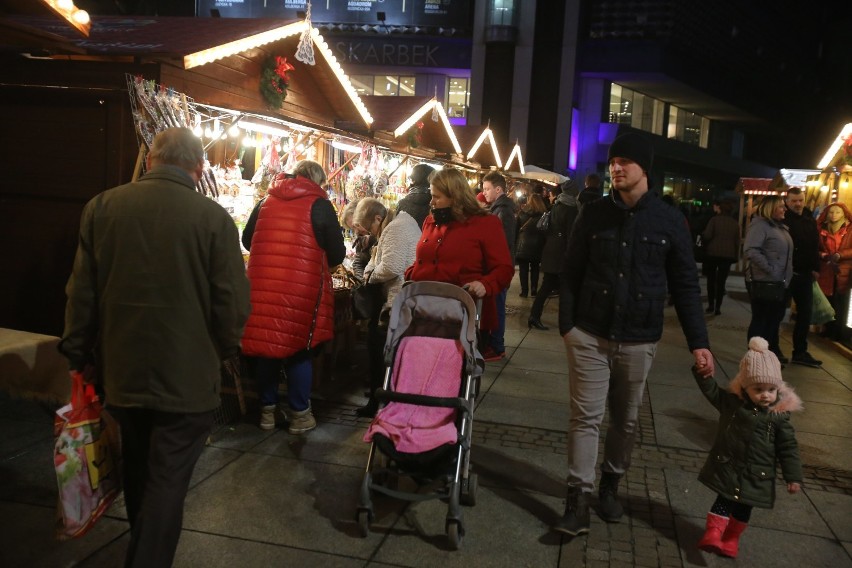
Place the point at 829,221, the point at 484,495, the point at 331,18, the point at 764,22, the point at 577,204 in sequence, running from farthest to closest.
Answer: the point at 764,22 < the point at 331,18 < the point at 577,204 < the point at 829,221 < the point at 484,495

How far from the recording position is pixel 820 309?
8.98 metres

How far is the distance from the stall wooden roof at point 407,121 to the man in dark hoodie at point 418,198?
4.04m

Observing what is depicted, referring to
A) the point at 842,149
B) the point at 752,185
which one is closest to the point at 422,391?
the point at 842,149

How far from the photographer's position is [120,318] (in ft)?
9.01

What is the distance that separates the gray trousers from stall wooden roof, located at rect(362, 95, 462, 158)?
22.5ft

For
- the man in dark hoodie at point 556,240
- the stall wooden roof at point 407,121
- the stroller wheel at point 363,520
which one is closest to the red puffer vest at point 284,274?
the stroller wheel at point 363,520

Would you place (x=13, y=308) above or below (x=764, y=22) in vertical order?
below

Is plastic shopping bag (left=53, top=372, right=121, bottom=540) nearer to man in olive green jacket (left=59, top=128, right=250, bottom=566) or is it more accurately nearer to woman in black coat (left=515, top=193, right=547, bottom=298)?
man in olive green jacket (left=59, top=128, right=250, bottom=566)

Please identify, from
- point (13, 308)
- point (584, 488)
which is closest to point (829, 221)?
point (584, 488)

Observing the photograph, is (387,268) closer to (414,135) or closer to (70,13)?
(70,13)

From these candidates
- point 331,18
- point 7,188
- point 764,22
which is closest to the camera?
point 7,188

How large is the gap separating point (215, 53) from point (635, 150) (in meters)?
4.01

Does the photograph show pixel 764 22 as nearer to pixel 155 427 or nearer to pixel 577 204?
pixel 577 204

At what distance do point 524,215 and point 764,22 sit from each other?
40082 millimetres
